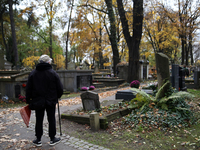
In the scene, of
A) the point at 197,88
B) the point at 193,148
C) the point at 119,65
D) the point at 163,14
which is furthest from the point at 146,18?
the point at 193,148

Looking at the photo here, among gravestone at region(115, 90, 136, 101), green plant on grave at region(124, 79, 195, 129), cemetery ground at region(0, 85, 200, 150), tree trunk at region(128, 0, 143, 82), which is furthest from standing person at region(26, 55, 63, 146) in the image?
tree trunk at region(128, 0, 143, 82)

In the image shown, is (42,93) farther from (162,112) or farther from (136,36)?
(136,36)

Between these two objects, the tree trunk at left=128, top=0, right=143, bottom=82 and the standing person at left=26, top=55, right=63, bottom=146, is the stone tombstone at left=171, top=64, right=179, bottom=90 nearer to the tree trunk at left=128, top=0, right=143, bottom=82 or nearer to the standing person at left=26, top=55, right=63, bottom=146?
the tree trunk at left=128, top=0, right=143, bottom=82

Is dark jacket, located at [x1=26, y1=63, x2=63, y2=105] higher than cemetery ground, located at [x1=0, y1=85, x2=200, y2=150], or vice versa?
dark jacket, located at [x1=26, y1=63, x2=63, y2=105]

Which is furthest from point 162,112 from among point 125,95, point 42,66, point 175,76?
point 175,76

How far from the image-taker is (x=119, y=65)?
898 inches

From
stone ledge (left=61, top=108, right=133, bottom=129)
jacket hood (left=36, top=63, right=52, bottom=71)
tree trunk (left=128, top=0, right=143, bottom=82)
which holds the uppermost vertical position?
tree trunk (left=128, top=0, right=143, bottom=82)

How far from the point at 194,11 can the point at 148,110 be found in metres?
21.6

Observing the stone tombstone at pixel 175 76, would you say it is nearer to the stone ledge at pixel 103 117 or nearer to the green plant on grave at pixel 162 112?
the green plant on grave at pixel 162 112

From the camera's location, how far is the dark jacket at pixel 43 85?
12.8ft

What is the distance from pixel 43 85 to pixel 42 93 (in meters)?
0.18

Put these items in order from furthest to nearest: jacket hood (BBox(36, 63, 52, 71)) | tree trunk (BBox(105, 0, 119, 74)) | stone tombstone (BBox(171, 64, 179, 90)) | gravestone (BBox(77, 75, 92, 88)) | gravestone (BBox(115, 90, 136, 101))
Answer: tree trunk (BBox(105, 0, 119, 74))
gravestone (BBox(77, 75, 92, 88))
stone tombstone (BBox(171, 64, 179, 90))
gravestone (BBox(115, 90, 136, 101))
jacket hood (BBox(36, 63, 52, 71))

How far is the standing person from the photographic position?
3881 mm

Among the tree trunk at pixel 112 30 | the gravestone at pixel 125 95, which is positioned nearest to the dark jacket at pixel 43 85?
the gravestone at pixel 125 95
